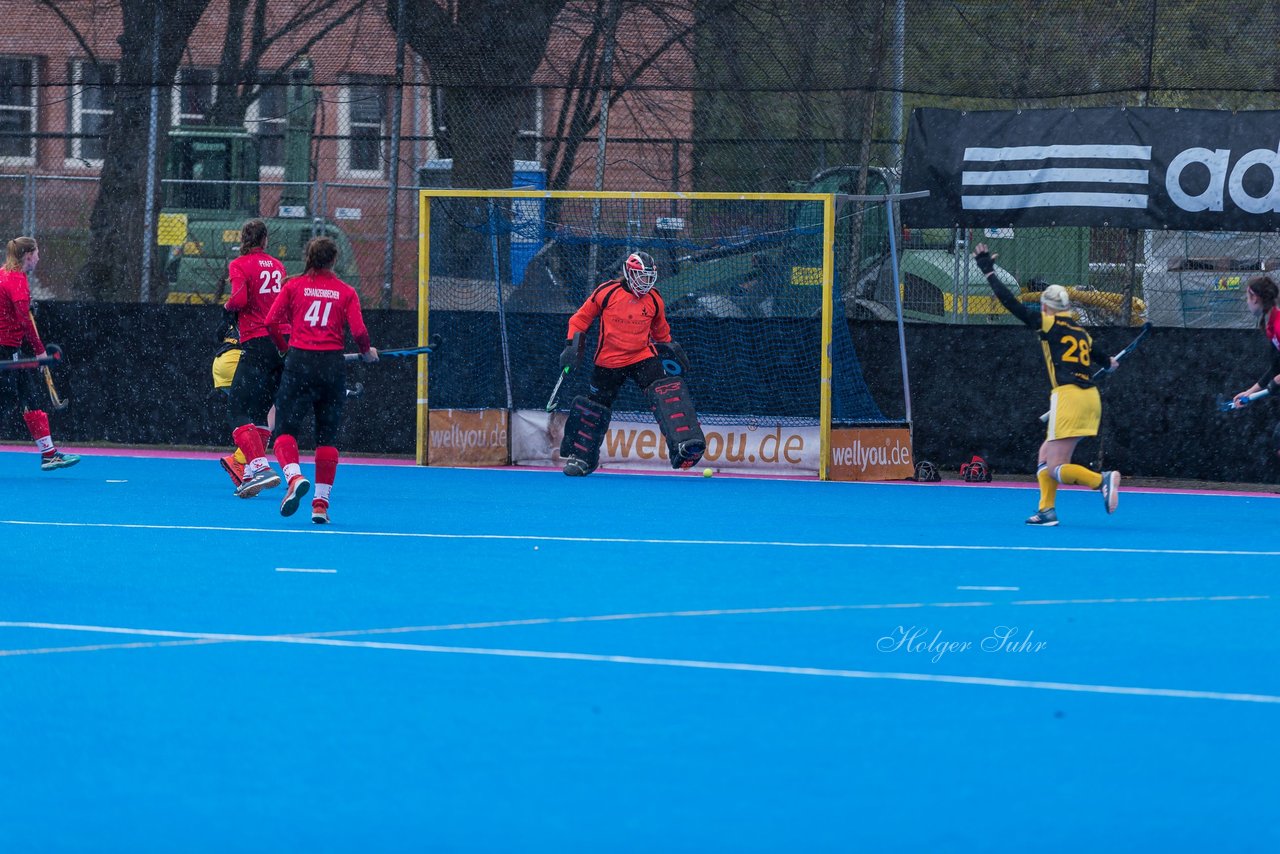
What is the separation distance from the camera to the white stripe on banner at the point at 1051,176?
15.7 m

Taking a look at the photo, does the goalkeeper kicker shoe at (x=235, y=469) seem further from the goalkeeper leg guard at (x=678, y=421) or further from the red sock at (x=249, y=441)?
the goalkeeper leg guard at (x=678, y=421)

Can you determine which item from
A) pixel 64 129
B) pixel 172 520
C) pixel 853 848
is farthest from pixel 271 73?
pixel 853 848

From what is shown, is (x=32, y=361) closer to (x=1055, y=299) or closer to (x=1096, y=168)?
(x=1055, y=299)

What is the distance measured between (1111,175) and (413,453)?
6.75m

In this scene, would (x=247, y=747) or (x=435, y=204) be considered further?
(x=435, y=204)

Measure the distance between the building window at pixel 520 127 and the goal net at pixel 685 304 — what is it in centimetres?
54

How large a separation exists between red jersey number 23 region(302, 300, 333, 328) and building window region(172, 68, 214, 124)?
23.4ft

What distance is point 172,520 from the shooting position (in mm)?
11969

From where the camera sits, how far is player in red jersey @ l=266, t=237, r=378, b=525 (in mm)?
11703

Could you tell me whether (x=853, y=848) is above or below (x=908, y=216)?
below

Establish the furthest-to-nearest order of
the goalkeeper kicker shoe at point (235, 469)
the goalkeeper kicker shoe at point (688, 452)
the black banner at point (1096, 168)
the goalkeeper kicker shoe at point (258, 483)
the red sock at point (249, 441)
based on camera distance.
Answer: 1. the black banner at point (1096, 168)
2. the goalkeeper kicker shoe at point (688, 452)
3. the goalkeeper kicker shoe at point (235, 469)
4. the red sock at point (249, 441)
5. the goalkeeper kicker shoe at point (258, 483)

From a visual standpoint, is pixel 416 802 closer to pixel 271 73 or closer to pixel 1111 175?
pixel 1111 175
